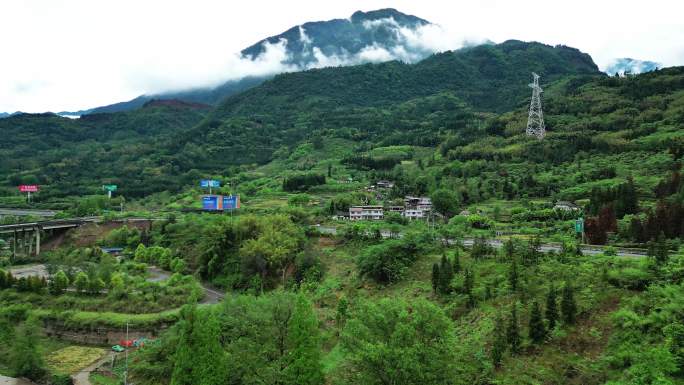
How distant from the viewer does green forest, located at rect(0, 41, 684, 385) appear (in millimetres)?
25875

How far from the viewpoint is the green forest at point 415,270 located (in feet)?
84.9

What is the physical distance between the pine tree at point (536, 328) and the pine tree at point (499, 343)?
5.01 ft

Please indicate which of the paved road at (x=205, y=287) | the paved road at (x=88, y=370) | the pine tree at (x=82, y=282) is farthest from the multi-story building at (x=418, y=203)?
the paved road at (x=88, y=370)

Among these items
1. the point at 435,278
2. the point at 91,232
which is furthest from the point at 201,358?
the point at 91,232

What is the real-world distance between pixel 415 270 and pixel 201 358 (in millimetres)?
22228

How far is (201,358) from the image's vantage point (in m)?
28.6

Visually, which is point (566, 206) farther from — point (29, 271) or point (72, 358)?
point (29, 271)

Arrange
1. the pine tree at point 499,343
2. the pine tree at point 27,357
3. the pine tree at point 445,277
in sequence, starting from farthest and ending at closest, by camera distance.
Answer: the pine tree at point 27,357 → the pine tree at point 445,277 → the pine tree at point 499,343

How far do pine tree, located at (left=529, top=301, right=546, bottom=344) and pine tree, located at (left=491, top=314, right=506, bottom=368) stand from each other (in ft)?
5.01

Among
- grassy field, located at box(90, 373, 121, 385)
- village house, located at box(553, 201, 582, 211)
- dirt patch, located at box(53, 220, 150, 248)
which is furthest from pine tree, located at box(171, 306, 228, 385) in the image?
dirt patch, located at box(53, 220, 150, 248)

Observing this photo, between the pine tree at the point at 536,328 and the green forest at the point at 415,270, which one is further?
the pine tree at the point at 536,328

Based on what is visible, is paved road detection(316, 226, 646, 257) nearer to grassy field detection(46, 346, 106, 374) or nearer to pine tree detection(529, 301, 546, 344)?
pine tree detection(529, 301, 546, 344)

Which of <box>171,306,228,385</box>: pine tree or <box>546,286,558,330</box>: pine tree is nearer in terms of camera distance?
<box>171,306,228,385</box>: pine tree

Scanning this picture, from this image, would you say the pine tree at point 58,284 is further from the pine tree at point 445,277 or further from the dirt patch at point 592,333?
the dirt patch at point 592,333
